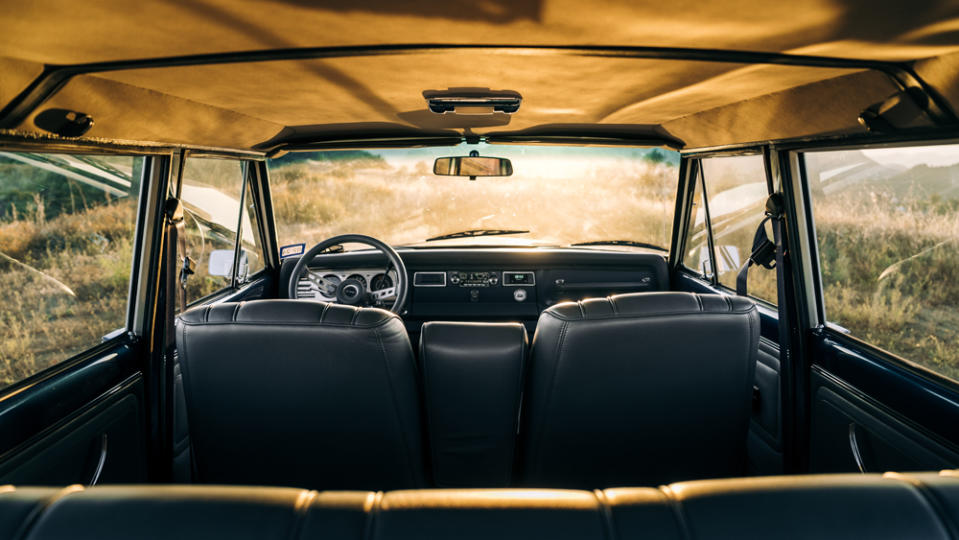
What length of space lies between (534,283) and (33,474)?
358 centimetres

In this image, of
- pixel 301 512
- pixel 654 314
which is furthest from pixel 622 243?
pixel 301 512

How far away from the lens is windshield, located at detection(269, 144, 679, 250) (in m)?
4.77

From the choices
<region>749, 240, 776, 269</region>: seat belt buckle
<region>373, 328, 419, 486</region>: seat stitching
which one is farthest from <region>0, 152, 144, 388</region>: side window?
<region>749, 240, 776, 269</region>: seat belt buckle

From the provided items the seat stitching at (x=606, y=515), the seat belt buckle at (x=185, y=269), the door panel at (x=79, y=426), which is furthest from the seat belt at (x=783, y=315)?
the door panel at (x=79, y=426)

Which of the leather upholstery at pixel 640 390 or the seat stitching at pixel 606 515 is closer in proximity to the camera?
the seat stitching at pixel 606 515

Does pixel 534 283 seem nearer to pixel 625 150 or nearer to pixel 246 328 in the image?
pixel 625 150

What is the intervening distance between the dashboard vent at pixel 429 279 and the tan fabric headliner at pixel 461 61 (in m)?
1.67

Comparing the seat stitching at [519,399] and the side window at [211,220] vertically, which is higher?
the side window at [211,220]

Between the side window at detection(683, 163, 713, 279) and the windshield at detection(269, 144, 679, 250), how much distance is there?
0.78ft

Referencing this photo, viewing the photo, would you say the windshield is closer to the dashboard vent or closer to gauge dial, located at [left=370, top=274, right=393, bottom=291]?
the dashboard vent

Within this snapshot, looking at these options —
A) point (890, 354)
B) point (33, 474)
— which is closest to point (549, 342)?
point (890, 354)

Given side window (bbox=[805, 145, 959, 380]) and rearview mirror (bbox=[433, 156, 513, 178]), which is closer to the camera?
side window (bbox=[805, 145, 959, 380])

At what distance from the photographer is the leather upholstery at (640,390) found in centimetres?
181

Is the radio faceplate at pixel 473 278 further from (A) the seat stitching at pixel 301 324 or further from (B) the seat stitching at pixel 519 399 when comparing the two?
(A) the seat stitching at pixel 301 324
